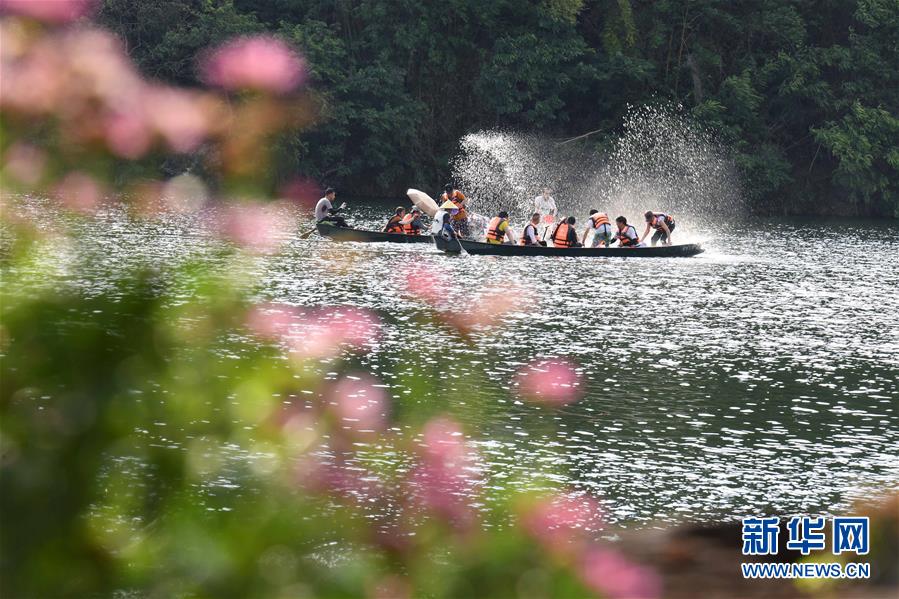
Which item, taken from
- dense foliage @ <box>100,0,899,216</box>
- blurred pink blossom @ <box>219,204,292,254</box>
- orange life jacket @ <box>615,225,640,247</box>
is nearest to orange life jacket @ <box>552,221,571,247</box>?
orange life jacket @ <box>615,225,640,247</box>

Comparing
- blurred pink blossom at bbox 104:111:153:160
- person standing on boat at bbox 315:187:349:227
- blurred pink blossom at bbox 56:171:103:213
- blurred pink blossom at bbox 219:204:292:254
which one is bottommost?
person standing on boat at bbox 315:187:349:227

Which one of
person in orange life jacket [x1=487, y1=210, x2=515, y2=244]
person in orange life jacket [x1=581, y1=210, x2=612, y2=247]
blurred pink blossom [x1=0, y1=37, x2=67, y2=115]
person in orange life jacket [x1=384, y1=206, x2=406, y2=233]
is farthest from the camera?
person in orange life jacket [x1=384, y1=206, x2=406, y2=233]

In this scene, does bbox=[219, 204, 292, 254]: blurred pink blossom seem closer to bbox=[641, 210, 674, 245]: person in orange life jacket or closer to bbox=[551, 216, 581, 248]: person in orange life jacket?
bbox=[551, 216, 581, 248]: person in orange life jacket

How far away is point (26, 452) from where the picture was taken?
3.49 m

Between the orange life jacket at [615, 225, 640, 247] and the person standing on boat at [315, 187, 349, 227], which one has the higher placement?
the person standing on boat at [315, 187, 349, 227]

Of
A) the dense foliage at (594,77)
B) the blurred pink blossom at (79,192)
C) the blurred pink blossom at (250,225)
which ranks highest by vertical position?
the dense foliage at (594,77)

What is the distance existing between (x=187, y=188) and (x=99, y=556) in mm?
987

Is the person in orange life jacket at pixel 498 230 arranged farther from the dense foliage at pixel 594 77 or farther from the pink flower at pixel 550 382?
the dense foliage at pixel 594 77

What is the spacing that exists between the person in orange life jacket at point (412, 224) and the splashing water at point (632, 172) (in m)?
20.2

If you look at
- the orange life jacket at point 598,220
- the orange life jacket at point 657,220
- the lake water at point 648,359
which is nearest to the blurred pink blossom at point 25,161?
the lake water at point 648,359

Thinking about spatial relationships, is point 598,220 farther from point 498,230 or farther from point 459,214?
point 459,214

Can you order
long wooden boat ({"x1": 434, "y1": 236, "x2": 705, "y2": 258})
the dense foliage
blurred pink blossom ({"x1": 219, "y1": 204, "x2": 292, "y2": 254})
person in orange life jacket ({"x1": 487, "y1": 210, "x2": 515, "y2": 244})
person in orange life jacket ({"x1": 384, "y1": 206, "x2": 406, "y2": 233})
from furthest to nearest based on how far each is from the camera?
1. the dense foliage
2. person in orange life jacket ({"x1": 384, "y1": 206, "x2": 406, "y2": 233})
3. person in orange life jacket ({"x1": 487, "y1": 210, "x2": 515, "y2": 244})
4. long wooden boat ({"x1": 434, "y1": 236, "x2": 705, "y2": 258})
5. blurred pink blossom ({"x1": 219, "y1": 204, "x2": 292, "y2": 254})

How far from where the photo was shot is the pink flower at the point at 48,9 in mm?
3262

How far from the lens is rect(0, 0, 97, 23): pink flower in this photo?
326 cm
